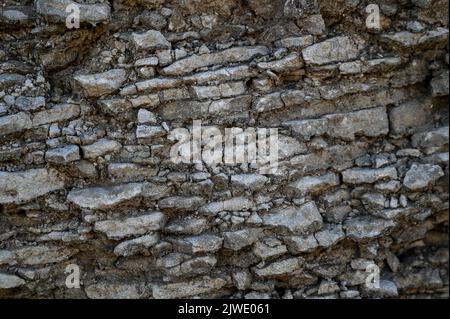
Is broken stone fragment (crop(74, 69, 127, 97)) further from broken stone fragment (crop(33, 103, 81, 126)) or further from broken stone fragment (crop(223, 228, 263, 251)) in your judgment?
broken stone fragment (crop(223, 228, 263, 251))

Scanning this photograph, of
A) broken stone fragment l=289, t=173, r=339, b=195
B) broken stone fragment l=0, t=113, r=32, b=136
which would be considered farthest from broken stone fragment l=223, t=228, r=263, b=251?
broken stone fragment l=0, t=113, r=32, b=136

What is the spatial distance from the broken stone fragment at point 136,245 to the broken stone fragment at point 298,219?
34.5 inches

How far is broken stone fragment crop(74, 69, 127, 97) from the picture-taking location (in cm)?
372

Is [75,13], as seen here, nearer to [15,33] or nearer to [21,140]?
[15,33]

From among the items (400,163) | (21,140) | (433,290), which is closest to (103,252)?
(21,140)

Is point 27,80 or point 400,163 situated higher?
point 27,80

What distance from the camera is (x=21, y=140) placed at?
12.3 ft

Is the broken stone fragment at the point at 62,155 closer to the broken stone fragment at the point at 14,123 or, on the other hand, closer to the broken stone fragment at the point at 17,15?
the broken stone fragment at the point at 14,123

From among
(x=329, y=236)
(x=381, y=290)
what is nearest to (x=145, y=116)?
(x=329, y=236)

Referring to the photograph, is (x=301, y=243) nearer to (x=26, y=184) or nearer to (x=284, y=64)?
(x=284, y=64)

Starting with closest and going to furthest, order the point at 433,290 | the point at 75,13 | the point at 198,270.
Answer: the point at 75,13, the point at 198,270, the point at 433,290

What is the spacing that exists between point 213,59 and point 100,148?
1086 millimetres

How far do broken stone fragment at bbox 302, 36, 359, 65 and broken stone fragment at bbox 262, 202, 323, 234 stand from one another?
3.65ft
